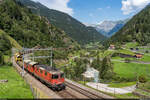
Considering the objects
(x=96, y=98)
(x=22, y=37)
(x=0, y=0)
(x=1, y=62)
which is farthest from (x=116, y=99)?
(x=0, y=0)

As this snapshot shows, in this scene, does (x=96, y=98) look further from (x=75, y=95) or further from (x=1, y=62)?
(x=1, y=62)

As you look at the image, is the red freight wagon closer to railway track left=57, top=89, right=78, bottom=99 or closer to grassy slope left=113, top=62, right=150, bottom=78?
railway track left=57, top=89, right=78, bottom=99

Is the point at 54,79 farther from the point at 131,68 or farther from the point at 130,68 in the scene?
the point at 131,68

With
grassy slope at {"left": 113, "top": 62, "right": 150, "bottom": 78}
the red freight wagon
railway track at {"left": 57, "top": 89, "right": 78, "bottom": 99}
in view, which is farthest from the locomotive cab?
grassy slope at {"left": 113, "top": 62, "right": 150, "bottom": 78}

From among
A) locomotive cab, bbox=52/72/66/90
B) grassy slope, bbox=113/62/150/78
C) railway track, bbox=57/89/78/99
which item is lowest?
grassy slope, bbox=113/62/150/78

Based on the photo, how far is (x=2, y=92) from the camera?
24984 millimetres

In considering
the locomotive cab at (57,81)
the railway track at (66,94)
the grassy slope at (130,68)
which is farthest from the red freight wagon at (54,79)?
the grassy slope at (130,68)

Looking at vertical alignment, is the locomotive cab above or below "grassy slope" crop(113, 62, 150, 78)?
above

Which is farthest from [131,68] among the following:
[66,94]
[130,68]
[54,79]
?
[54,79]

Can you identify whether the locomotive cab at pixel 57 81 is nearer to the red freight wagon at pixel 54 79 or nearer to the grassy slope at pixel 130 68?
the red freight wagon at pixel 54 79

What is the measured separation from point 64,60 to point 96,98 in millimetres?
122467

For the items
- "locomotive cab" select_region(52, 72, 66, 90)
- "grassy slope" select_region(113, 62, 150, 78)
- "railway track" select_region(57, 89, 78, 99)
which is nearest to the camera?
"railway track" select_region(57, 89, 78, 99)

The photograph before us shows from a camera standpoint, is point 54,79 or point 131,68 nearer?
point 54,79

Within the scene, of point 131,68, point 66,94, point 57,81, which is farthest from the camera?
point 131,68
